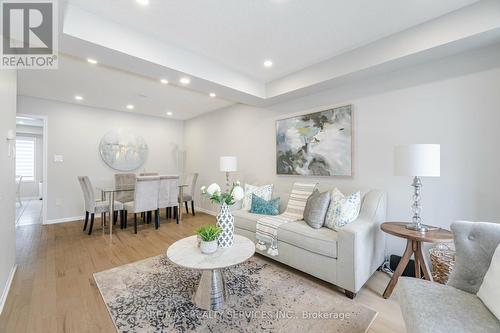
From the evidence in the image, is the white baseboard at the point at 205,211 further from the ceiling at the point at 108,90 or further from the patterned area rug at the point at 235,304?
the patterned area rug at the point at 235,304

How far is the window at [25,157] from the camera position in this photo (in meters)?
7.20

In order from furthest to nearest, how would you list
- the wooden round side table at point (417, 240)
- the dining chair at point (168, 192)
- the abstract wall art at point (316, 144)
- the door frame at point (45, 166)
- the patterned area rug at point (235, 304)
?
the door frame at point (45, 166) < the dining chair at point (168, 192) < the abstract wall art at point (316, 144) < the wooden round side table at point (417, 240) < the patterned area rug at point (235, 304)

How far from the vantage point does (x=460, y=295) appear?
1.27m

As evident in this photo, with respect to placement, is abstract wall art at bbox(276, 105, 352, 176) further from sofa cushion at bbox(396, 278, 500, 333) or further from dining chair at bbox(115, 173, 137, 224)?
dining chair at bbox(115, 173, 137, 224)

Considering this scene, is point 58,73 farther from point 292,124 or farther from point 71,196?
point 292,124

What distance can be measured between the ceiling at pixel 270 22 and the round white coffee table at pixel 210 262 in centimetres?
217

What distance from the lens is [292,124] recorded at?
356 centimetres

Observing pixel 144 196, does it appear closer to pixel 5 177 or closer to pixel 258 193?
pixel 5 177

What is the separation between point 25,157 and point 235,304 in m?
9.29

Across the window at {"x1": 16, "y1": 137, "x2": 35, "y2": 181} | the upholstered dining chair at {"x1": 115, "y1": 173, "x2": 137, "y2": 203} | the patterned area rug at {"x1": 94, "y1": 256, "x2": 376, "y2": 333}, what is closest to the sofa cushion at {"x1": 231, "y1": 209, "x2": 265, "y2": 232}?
the patterned area rug at {"x1": 94, "y1": 256, "x2": 376, "y2": 333}

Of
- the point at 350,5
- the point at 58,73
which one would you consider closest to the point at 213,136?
the point at 58,73

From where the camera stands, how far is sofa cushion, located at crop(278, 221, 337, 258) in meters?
2.15

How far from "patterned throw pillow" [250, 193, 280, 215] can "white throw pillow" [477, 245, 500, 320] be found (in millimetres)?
2145

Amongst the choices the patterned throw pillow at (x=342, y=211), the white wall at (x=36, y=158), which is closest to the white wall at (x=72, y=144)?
the white wall at (x=36, y=158)
